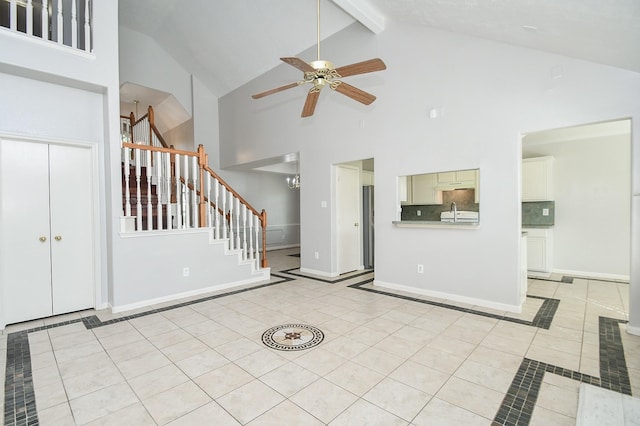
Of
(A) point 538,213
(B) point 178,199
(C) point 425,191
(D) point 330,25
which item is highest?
(D) point 330,25

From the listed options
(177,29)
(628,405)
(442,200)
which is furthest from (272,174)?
(628,405)

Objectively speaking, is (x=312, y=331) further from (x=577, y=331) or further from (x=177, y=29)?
(x=177, y=29)

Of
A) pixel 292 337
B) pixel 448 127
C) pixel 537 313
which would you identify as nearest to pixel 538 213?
pixel 537 313

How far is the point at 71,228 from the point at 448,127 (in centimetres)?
498

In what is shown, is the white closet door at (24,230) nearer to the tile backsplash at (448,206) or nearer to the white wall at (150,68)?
the white wall at (150,68)

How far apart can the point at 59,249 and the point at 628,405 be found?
5.47 metres

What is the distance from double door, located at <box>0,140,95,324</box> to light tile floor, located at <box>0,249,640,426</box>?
26 centimetres

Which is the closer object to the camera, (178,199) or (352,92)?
(352,92)

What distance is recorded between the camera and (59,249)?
12.2 feet

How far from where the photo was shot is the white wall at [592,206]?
16.6ft

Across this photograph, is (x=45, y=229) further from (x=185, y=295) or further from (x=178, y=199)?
(x=185, y=295)

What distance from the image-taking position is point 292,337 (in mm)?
2990

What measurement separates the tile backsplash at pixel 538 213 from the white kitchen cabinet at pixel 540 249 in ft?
0.51

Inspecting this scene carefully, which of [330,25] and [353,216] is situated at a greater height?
[330,25]
